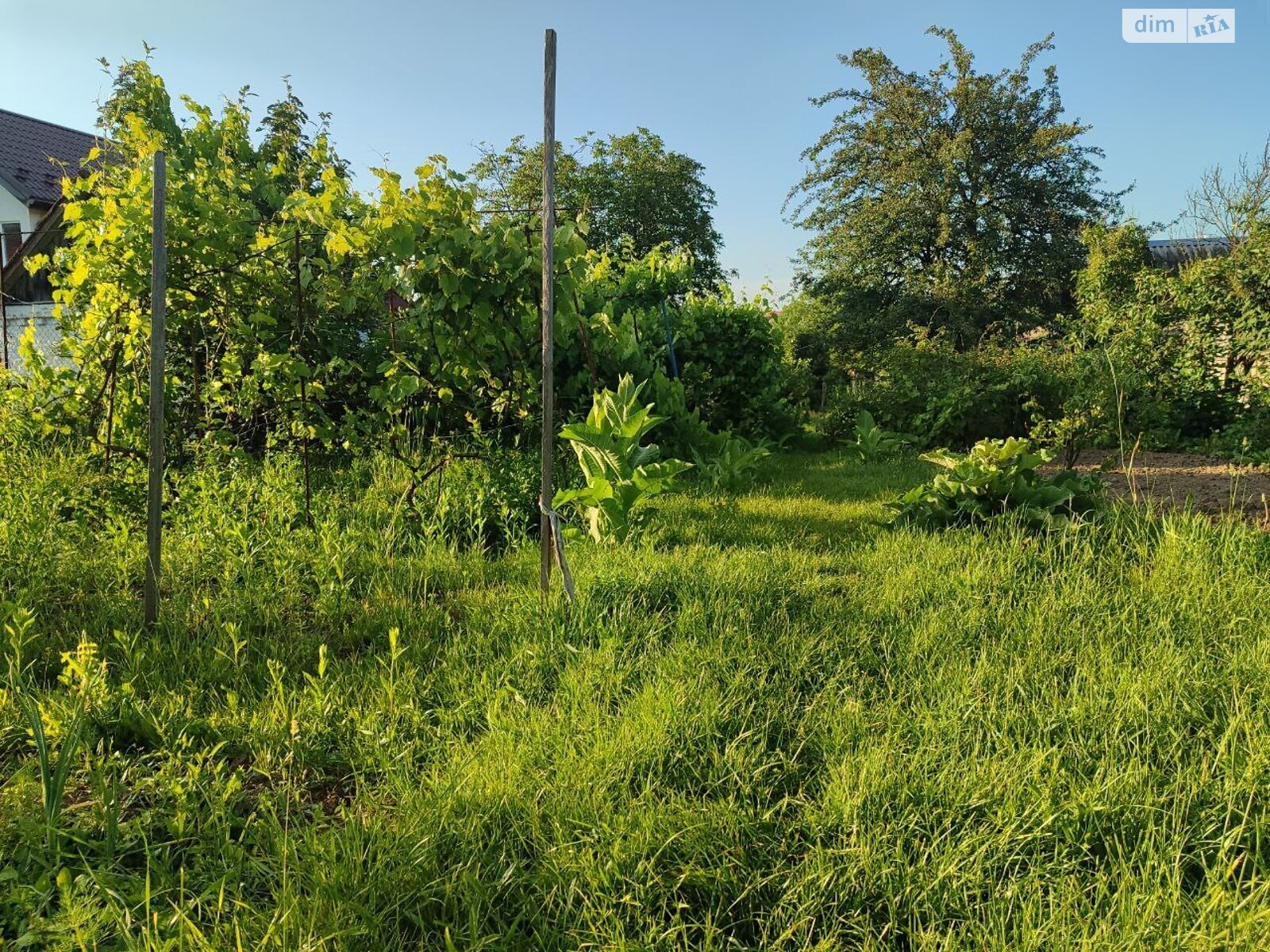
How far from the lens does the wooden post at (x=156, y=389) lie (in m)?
2.47

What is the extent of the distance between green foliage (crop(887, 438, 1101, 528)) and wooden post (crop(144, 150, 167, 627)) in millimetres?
3409

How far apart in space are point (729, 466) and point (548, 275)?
261 cm

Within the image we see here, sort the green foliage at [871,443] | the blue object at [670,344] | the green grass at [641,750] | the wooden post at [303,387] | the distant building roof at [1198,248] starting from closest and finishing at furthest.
Answer: the green grass at [641,750]
the wooden post at [303,387]
the blue object at [670,344]
the green foliage at [871,443]
the distant building roof at [1198,248]

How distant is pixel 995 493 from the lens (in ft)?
12.3

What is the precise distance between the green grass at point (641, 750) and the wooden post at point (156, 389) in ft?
0.55

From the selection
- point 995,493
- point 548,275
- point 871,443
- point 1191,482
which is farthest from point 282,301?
point 1191,482

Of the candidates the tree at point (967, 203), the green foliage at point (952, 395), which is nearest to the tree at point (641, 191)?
the tree at point (967, 203)

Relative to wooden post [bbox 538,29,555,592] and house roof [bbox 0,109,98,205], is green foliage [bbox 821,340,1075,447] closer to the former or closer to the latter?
wooden post [bbox 538,29,555,592]

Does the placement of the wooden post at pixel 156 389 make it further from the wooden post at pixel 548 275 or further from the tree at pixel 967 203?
the tree at pixel 967 203

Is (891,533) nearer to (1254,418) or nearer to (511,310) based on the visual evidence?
(511,310)

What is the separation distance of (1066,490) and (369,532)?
3.57 metres

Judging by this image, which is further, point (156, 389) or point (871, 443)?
point (871, 443)

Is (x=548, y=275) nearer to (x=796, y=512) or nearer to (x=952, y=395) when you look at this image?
(x=796, y=512)

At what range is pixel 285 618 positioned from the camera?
Answer: 2666 millimetres
